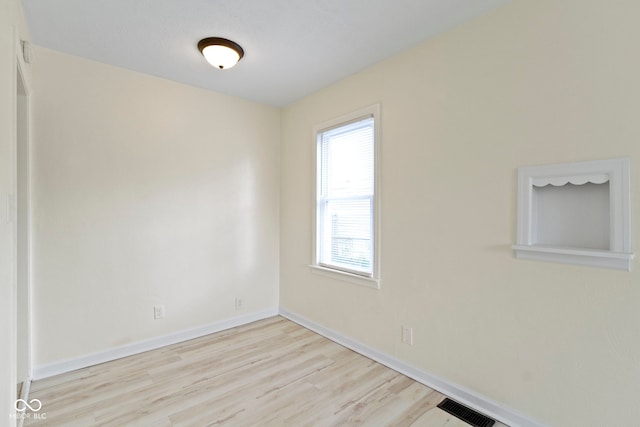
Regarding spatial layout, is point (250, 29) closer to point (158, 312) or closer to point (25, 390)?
point (158, 312)

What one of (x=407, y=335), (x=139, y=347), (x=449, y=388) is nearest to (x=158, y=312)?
(x=139, y=347)

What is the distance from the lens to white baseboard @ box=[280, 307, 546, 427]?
185cm

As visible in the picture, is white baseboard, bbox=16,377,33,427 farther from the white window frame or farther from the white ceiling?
the white ceiling

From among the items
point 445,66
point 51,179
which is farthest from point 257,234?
point 445,66

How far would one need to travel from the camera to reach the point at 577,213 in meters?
1.67

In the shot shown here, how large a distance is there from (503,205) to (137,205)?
2.98m

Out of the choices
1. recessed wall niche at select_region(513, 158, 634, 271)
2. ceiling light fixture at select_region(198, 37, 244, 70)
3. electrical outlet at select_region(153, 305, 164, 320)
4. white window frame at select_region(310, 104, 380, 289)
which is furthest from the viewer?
electrical outlet at select_region(153, 305, 164, 320)

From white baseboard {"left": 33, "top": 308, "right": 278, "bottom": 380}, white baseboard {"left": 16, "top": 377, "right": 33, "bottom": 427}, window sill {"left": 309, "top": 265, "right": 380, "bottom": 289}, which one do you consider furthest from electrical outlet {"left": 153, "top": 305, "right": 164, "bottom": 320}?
window sill {"left": 309, "top": 265, "right": 380, "bottom": 289}

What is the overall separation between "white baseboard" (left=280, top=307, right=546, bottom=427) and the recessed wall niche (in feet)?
3.18

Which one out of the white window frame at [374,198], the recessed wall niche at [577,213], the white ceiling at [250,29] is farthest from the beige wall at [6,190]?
the recessed wall niche at [577,213]

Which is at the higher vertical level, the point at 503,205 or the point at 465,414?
the point at 503,205

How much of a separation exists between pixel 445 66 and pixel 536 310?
1.72m

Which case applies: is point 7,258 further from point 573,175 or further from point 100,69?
point 573,175

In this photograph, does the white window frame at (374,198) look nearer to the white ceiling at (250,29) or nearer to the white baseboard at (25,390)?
the white ceiling at (250,29)
